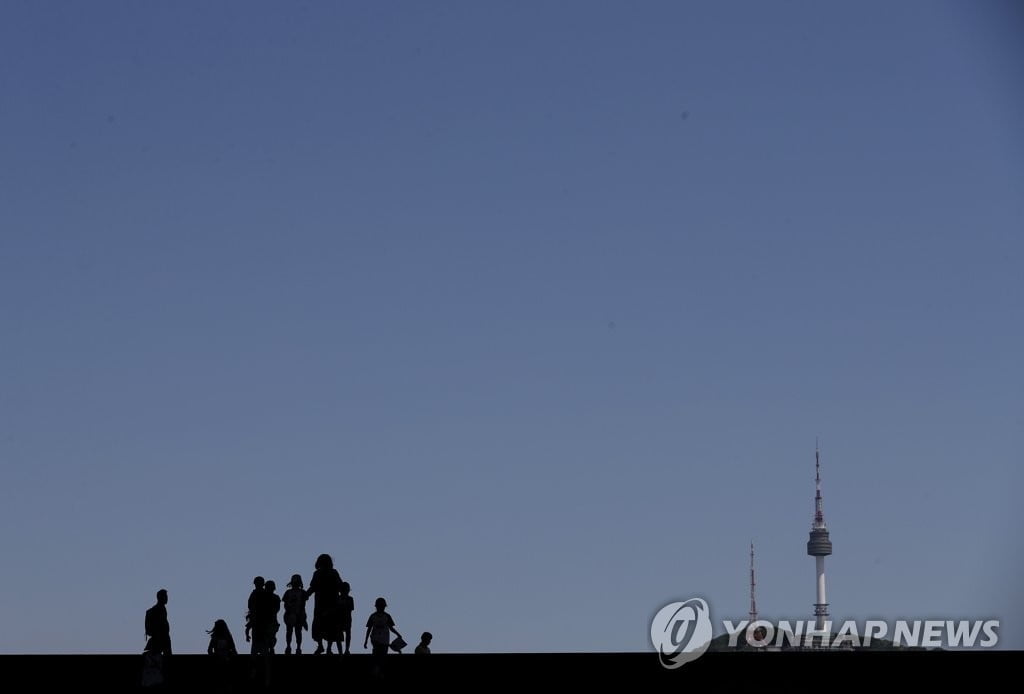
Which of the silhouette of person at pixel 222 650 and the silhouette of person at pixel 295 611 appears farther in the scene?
the silhouette of person at pixel 295 611

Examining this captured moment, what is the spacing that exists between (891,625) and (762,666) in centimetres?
516

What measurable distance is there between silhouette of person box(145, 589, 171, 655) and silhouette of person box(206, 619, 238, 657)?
74 centimetres

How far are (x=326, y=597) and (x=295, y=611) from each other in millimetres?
956

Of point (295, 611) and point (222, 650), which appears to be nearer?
point (222, 650)

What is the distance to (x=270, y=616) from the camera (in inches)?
1293

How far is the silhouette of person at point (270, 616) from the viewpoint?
107 feet

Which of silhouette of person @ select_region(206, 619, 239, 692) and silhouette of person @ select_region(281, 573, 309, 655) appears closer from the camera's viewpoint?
silhouette of person @ select_region(206, 619, 239, 692)

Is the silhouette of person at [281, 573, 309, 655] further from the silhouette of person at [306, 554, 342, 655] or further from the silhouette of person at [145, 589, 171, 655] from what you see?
the silhouette of person at [145, 589, 171, 655]

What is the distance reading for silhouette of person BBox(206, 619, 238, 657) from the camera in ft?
104

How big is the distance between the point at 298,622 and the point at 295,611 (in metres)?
0.23

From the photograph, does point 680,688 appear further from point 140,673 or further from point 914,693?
point 140,673

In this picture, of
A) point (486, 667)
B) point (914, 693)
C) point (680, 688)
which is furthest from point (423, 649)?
point (914, 693)

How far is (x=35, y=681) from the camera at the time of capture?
34.0 meters

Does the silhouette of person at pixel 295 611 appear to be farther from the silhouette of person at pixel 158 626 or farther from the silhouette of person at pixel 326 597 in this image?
the silhouette of person at pixel 158 626
